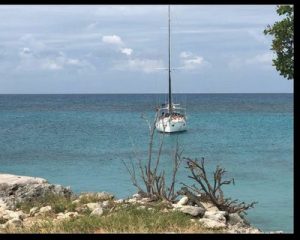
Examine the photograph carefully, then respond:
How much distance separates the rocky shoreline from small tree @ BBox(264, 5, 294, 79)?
336 centimetres

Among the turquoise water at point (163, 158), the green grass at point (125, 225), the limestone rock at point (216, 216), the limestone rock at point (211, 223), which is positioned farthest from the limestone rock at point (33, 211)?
the turquoise water at point (163, 158)

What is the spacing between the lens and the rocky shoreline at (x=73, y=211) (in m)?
12.2

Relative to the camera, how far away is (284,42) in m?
13.1

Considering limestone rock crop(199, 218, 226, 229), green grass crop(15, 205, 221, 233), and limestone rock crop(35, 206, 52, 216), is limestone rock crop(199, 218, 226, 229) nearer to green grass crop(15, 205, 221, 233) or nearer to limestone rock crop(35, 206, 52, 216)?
green grass crop(15, 205, 221, 233)

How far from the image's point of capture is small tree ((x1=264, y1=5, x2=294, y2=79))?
12.9 meters

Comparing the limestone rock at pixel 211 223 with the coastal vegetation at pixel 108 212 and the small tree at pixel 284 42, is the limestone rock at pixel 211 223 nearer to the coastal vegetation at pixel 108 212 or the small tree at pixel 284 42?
the coastal vegetation at pixel 108 212

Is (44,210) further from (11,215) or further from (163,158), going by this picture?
(163,158)

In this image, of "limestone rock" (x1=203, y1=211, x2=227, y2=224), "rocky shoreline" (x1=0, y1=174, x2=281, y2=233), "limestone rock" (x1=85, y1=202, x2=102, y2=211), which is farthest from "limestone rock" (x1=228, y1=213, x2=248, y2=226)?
"limestone rock" (x1=85, y1=202, x2=102, y2=211)

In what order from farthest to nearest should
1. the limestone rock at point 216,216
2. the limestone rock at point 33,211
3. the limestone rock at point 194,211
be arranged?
the limestone rock at point 33,211 → the limestone rock at point 216,216 → the limestone rock at point 194,211

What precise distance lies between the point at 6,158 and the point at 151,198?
36.7 metres

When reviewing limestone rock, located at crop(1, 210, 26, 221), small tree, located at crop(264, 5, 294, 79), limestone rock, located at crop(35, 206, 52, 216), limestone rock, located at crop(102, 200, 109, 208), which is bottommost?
limestone rock, located at crop(1, 210, 26, 221)

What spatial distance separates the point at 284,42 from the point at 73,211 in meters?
5.88

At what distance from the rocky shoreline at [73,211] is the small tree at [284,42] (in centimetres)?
336

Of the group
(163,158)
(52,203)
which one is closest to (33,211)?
(52,203)
